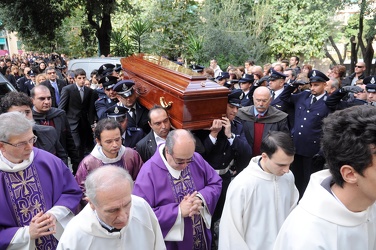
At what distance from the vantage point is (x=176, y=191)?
265 centimetres

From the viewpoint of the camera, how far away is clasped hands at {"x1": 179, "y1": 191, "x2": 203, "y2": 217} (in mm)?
2477

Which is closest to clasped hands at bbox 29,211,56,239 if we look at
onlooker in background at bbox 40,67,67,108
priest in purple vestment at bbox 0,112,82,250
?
priest in purple vestment at bbox 0,112,82,250

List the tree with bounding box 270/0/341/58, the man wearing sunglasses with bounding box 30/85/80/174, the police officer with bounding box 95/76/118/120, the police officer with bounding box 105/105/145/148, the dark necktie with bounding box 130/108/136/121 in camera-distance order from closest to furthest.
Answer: the police officer with bounding box 105/105/145/148
the man wearing sunglasses with bounding box 30/85/80/174
the dark necktie with bounding box 130/108/136/121
the police officer with bounding box 95/76/118/120
the tree with bounding box 270/0/341/58

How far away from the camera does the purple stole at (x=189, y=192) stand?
8.69 ft

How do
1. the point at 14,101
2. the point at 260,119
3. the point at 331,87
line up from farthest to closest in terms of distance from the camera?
the point at 331,87
the point at 260,119
the point at 14,101

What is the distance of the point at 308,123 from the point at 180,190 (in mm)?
2628

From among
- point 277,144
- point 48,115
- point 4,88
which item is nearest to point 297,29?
point 4,88

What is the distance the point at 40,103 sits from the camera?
3879mm

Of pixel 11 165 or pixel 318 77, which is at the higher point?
pixel 318 77

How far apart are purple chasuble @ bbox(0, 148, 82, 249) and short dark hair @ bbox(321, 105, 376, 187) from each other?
1.82 metres

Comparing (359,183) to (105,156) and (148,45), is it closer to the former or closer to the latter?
(105,156)

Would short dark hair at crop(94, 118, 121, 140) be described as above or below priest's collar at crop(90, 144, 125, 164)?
above

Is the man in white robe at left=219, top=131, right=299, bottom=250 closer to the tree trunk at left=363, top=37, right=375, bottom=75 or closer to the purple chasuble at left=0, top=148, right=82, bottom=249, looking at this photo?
the purple chasuble at left=0, top=148, right=82, bottom=249

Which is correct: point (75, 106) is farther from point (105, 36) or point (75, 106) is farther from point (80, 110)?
point (105, 36)
